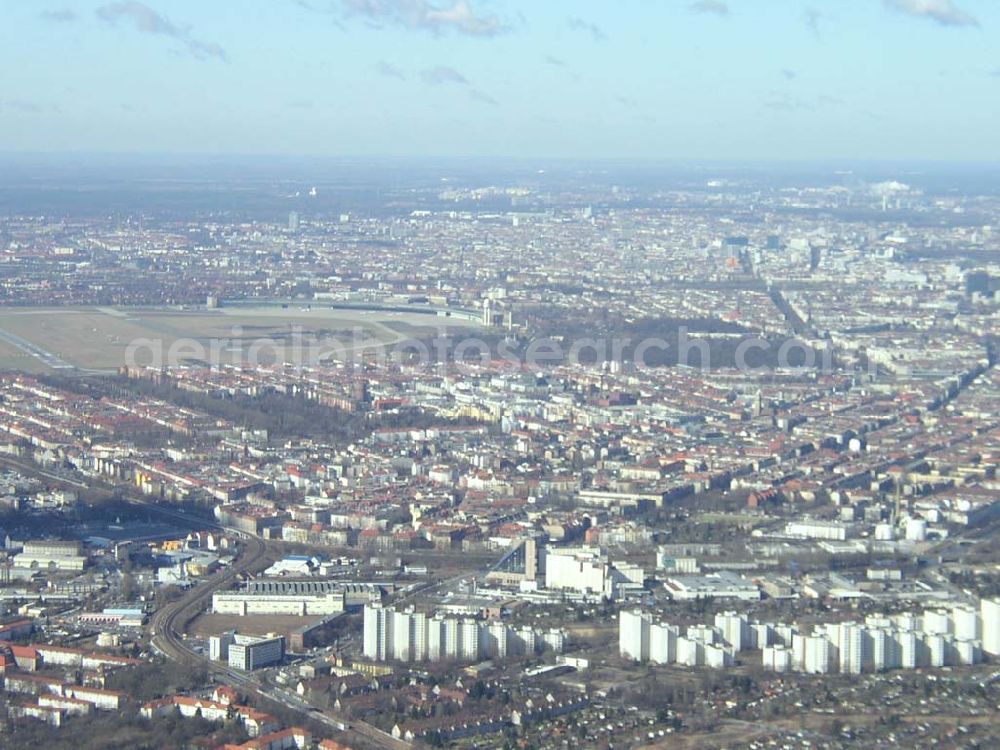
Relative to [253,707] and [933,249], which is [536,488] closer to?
[253,707]

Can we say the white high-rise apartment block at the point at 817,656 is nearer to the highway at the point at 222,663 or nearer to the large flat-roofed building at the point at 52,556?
the highway at the point at 222,663

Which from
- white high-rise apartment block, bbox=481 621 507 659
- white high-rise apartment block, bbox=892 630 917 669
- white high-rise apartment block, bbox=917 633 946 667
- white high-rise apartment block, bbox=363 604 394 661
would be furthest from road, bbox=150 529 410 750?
white high-rise apartment block, bbox=917 633 946 667

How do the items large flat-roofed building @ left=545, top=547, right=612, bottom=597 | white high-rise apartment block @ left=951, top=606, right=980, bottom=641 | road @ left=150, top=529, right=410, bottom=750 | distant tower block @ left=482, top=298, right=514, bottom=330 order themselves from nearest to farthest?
road @ left=150, top=529, right=410, bottom=750 → white high-rise apartment block @ left=951, top=606, right=980, bottom=641 → large flat-roofed building @ left=545, top=547, right=612, bottom=597 → distant tower block @ left=482, top=298, right=514, bottom=330

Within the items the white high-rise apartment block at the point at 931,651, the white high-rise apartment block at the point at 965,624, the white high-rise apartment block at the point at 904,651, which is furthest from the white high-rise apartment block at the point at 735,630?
the white high-rise apartment block at the point at 965,624

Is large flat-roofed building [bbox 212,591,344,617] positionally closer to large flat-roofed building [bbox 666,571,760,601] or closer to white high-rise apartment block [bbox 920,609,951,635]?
large flat-roofed building [bbox 666,571,760,601]

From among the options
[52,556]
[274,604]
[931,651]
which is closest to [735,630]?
[931,651]
